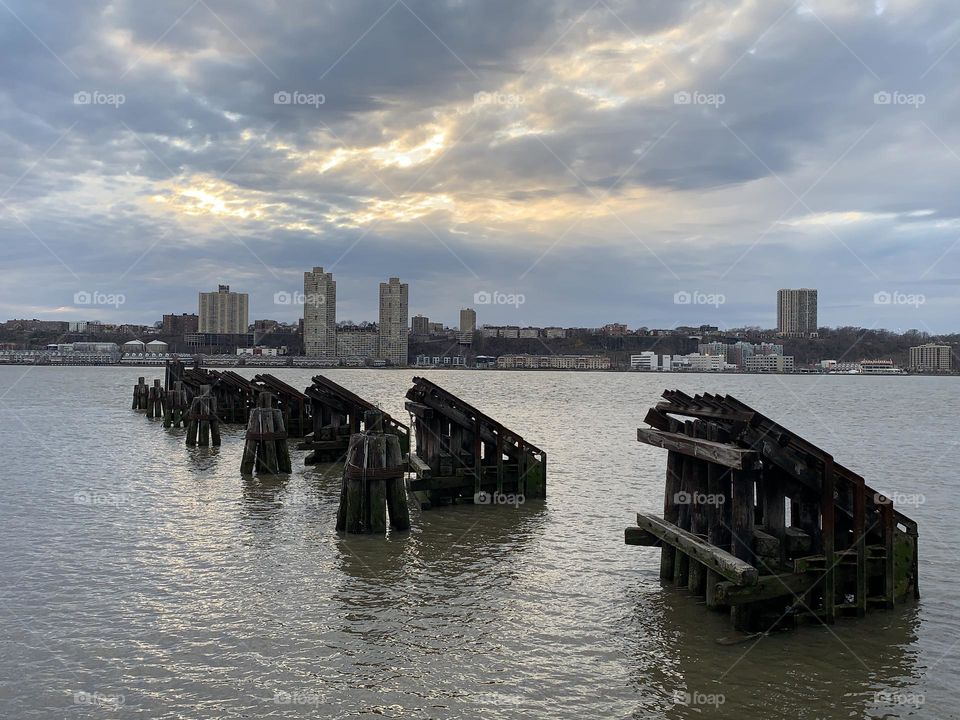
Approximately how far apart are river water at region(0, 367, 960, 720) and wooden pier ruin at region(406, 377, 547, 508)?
2.15 ft

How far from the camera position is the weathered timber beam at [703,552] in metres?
9.78

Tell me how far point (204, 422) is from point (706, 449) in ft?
91.7

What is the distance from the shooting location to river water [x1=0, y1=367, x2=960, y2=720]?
27.4 feet

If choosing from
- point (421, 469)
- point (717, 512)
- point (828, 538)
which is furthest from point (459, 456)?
point (828, 538)

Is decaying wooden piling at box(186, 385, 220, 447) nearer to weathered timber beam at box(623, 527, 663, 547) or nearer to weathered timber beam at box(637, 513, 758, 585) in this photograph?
weathered timber beam at box(623, 527, 663, 547)

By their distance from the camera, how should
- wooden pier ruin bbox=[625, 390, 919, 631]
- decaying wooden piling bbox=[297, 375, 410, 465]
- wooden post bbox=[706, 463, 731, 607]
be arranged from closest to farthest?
wooden pier ruin bbox=[625, 390, 919, 631], wooden post bbox=[706, 463, 731, 607], decaying wooden piling bbox=[297, 375, 410, 465]

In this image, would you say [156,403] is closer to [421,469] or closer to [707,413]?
[421,469]

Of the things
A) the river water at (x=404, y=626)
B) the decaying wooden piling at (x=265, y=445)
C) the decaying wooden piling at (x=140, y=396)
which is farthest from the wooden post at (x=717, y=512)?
the decaying wooden piling at (x=140, y=396)

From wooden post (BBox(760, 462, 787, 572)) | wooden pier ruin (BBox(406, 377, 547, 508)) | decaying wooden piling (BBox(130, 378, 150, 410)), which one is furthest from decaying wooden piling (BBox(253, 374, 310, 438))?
decaying wooden piling (BBox(130, 378, 150, 410))

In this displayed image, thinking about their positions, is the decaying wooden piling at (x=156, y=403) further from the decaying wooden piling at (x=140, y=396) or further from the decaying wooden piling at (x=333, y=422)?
the decaying wooden piling at (x=333, y=422)

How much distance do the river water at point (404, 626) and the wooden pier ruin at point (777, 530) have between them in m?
0.43

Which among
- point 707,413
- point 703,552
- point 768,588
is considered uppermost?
point 707,413

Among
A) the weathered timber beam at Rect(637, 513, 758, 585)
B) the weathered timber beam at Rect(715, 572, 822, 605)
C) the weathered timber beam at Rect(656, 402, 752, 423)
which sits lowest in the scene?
the weathered timber beam at Rect(715, 572, 822, 605)

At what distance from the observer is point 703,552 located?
10.5 m
